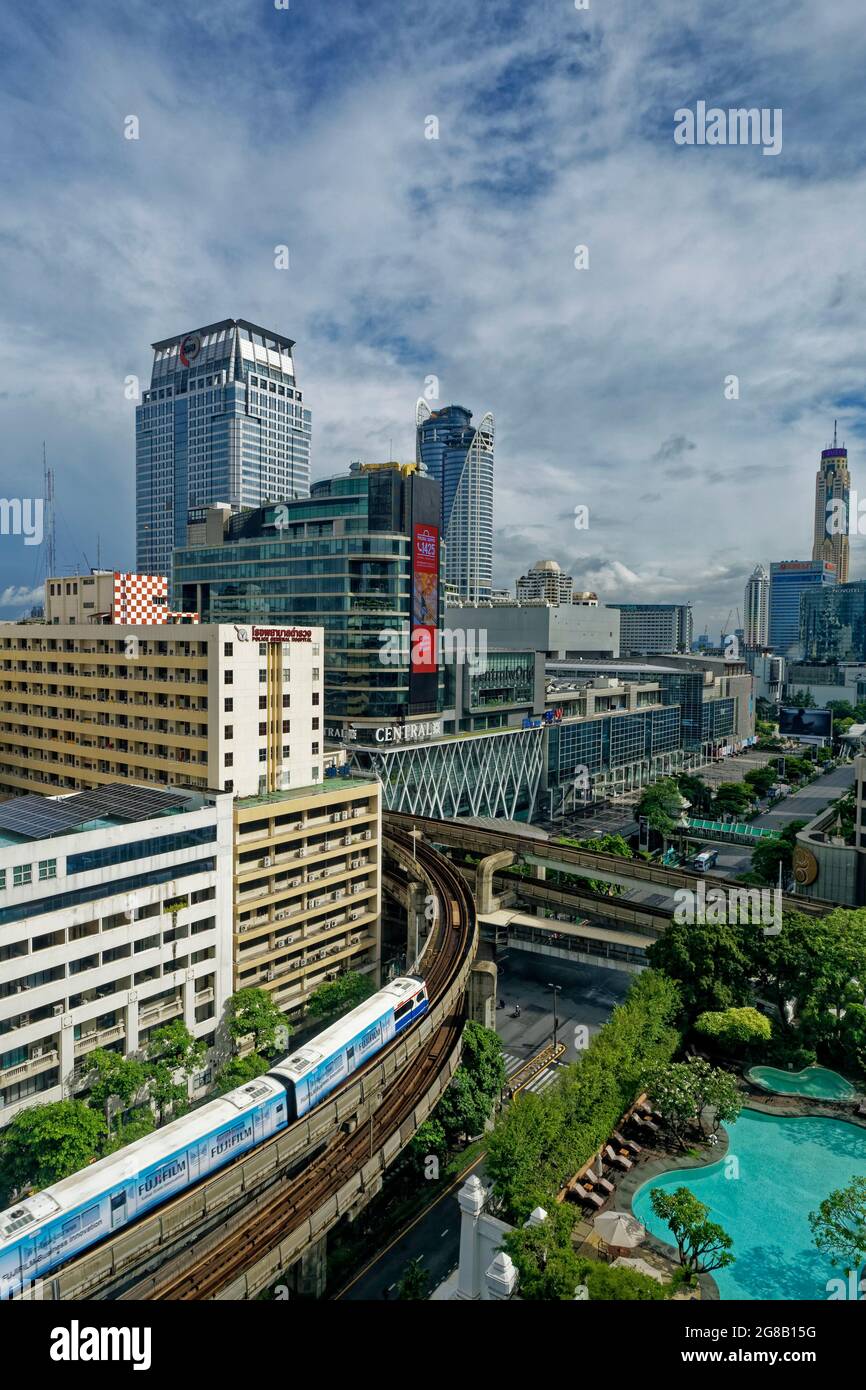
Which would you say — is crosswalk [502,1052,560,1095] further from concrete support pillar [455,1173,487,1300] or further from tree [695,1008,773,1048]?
concrete support pillar [455,1173,487,1300]

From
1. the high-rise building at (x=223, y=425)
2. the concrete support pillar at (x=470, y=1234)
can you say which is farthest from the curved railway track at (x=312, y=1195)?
the high-rise building at (x=223, y=425)

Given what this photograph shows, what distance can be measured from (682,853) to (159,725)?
5904 centimetres

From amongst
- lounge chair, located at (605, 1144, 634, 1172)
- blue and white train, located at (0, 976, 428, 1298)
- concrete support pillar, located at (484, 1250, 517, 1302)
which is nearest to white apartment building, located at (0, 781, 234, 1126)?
blue and white train, located at (0, 976, 428, 1298)

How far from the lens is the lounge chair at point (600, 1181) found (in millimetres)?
31172

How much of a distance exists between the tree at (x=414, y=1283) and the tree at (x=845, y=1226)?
1313cm

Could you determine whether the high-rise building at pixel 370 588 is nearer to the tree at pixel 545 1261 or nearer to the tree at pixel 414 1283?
the tree at pixel 414 1283

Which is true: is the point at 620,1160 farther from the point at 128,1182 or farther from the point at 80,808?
the point at 80,808

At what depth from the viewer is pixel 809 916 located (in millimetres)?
45750

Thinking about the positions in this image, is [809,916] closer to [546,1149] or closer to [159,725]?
[546,1149]

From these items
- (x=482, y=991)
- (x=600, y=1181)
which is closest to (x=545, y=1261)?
(x=600, y=1181)

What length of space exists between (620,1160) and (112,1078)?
21595 millimetres
